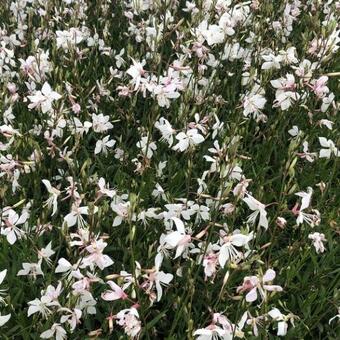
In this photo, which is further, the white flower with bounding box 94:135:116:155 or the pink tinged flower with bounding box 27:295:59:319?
the white flower with bounding box 94:135:116:155

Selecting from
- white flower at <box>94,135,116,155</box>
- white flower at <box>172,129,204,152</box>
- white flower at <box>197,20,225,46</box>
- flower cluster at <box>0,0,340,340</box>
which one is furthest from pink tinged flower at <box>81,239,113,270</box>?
white flower at <box>197,20,225,46</box>

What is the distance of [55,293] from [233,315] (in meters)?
0.81

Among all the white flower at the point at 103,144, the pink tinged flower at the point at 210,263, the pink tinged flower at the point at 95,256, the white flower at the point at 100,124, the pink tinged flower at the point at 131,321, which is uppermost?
the pink tinged flower at the point at 210,263

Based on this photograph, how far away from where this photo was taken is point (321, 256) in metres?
2.87

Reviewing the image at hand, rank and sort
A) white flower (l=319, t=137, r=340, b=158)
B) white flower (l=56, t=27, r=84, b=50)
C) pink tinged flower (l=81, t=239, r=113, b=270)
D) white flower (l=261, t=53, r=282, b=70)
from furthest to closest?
white flower (l=56, t=27, r=84, b=50) → white flower (l=261, t=53, r=282, b=70) → white flower (l=319, t=137, r=340, b=158) → pink tinged flower (l=81, t=239, r=113, b=270)

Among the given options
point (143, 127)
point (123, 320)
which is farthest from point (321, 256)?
point (123, 320)

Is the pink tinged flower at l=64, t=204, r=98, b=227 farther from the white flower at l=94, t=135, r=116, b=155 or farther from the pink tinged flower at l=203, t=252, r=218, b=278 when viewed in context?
the white flower at l=94, t=135, r=116, b=155

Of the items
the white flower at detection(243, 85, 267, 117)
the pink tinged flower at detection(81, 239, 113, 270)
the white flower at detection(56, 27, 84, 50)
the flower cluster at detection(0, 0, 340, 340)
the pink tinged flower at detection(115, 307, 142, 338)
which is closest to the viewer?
the pink tinged flower at detection(115, 307, 142, 338)

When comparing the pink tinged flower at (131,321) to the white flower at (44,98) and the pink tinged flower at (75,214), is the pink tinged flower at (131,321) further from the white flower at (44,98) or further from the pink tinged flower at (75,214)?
the white flower at (44,98)

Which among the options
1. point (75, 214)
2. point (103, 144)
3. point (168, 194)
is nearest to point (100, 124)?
point (103, 144)

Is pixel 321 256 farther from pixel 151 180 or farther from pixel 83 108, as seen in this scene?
pixel 83 108

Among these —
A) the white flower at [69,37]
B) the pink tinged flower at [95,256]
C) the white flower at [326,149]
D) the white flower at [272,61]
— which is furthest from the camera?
the white flower at [69,37]

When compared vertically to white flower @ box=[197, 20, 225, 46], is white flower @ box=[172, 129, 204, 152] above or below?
below

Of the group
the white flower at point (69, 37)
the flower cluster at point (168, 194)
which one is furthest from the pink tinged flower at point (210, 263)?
the white flower at point (69, 37)
